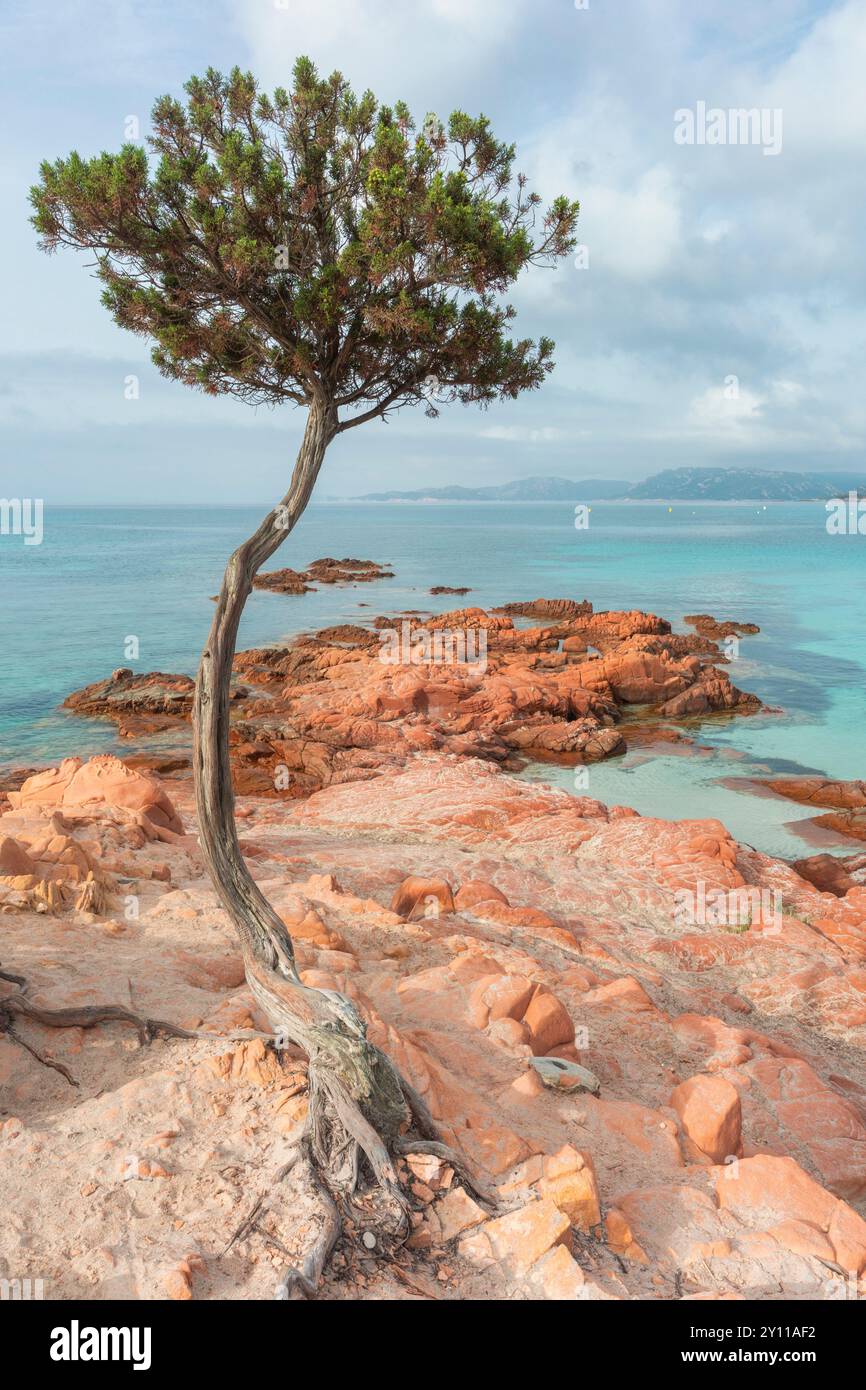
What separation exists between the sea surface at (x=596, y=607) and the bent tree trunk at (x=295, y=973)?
13201 mm

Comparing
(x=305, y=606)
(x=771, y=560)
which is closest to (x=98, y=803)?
(x=305, y=606)

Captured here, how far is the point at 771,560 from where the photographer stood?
286ft

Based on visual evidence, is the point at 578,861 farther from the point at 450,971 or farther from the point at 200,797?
the point at 200,797

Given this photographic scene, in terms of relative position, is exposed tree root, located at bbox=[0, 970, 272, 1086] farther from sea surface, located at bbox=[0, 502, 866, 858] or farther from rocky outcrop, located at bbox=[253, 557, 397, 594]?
rocky outcrop, located at bbox=[253, 557, 397, 594]

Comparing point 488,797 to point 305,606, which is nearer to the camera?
point 488,797

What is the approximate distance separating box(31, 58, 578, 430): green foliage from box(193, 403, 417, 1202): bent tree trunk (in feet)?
2.59

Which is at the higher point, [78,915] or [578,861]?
[78,915]

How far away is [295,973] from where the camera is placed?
18.6 feet

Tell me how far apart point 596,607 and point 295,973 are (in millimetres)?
45854

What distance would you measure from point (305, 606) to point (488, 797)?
32678 mm

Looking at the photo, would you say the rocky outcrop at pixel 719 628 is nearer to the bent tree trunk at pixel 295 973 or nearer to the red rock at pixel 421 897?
the red rock at pixel 421 897

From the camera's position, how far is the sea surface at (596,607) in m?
20.8

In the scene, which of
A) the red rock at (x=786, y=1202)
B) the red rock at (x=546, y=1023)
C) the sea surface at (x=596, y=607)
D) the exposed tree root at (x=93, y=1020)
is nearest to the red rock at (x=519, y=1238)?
the red rock at (x=786, y=1202)

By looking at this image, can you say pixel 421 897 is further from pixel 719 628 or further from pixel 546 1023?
pixel 719 628
